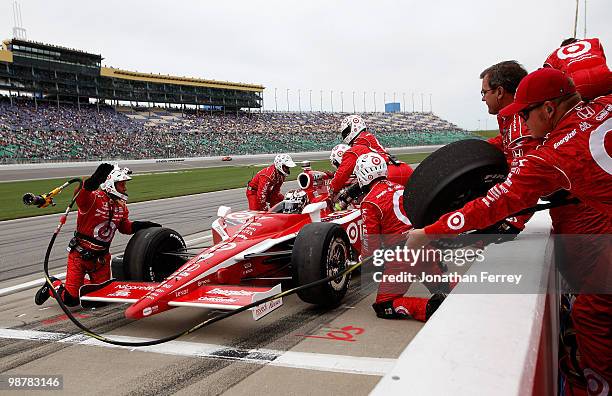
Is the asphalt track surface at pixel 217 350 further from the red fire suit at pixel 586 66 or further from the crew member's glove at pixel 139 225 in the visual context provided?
the red fire suit at pixel 586 66

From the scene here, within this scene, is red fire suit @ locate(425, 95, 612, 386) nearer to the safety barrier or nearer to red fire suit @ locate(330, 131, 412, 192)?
the safety barrier

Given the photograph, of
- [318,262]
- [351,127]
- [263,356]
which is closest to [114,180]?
[318,262]

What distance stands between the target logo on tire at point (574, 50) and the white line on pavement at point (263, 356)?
2342mm

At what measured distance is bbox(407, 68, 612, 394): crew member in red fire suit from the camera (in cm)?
203

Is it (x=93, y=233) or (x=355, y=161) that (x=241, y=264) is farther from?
(x=355, y=161)

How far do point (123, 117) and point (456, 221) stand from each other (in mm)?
62551

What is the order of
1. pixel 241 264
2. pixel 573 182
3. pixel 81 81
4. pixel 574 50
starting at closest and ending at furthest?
pixel 573 182 → pixel 574 50 → pixel 241 264 → pixel 81 81

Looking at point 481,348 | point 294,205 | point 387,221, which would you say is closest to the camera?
point 481,348

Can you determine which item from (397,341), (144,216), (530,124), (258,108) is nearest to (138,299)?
(397,341)

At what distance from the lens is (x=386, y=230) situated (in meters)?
4.69

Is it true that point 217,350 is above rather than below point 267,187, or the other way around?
below

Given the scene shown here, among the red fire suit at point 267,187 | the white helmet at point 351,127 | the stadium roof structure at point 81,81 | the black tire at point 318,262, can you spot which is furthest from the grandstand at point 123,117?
the black tire at point 318,262

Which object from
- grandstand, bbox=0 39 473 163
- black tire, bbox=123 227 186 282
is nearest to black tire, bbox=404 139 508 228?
black tire, bbox=123 227 186 282

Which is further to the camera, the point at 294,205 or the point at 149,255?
the point at 294,205
